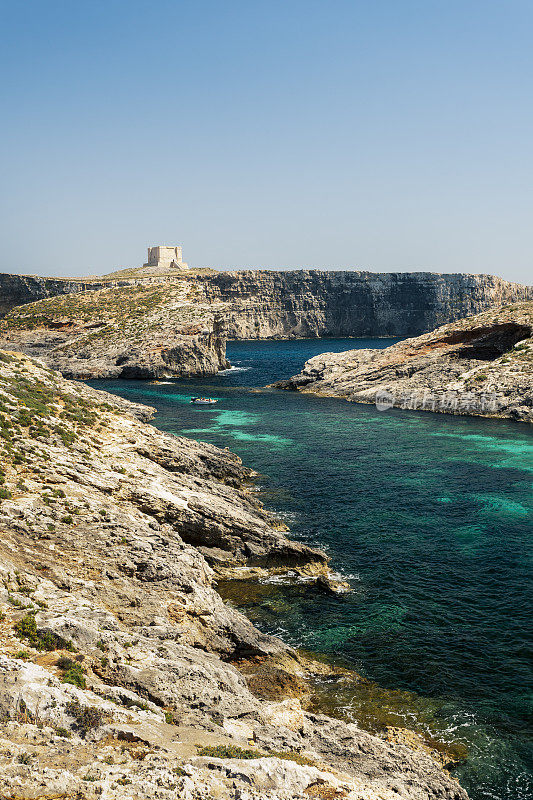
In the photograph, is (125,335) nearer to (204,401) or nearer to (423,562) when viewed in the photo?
(204,401)

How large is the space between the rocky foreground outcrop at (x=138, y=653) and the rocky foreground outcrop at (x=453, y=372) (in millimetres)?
56273

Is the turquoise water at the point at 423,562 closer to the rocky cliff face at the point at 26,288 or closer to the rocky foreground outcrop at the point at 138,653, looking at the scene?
the rocky foreground outcrop at the point at 138,653

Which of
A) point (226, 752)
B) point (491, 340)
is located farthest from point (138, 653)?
point (491, 340)

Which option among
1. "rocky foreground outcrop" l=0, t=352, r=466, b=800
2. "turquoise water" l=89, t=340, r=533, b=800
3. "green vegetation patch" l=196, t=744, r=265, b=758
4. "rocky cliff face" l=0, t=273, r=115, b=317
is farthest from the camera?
"rocky cliff face" l=0, t=273, r=115, b=317

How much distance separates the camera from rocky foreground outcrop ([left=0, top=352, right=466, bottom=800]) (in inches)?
503

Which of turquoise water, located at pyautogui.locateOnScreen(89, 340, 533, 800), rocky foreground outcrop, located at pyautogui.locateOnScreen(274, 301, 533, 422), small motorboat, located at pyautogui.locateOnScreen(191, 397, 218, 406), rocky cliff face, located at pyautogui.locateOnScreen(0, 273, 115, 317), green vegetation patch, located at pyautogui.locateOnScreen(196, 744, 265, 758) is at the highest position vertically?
rocky cliff face, located at pyautogui.locateOnScreen(0, 273, 115, 317)

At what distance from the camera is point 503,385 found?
82000 mm

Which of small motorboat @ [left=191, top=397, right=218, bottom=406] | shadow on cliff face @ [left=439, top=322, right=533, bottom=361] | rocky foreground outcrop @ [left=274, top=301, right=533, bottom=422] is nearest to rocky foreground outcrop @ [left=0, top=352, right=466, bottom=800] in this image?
small motorboat @ [left=191, top=397, right=218, bottom=406]

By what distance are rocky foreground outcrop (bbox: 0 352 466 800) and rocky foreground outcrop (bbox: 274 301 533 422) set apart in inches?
2215

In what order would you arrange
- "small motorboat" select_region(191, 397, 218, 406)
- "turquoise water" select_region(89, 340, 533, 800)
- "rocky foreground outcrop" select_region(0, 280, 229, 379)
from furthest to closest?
"rocky foreground outcrop" select_region(0, 280, 229, 379) → "small motorboat" select_region(191, 397, 218, 406) → "turquoise water" select_region(89, 340, 533, 800)

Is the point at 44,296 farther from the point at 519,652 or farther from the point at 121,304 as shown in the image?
the point at 519,652

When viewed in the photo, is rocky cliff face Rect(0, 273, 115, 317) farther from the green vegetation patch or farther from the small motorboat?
the green vegetation patch

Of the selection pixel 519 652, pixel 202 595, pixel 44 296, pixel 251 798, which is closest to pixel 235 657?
pixel 202 595

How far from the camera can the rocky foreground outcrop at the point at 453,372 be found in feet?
268
